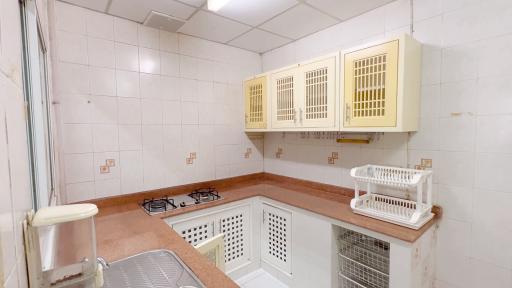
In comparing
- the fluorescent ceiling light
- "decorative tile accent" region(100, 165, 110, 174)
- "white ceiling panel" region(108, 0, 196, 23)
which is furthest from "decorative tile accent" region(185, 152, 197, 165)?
the fluorescent ceiling light

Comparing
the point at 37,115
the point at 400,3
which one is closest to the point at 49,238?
the point at 37,115

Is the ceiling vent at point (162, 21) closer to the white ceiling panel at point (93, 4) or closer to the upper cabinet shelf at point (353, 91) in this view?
the white ceiling panel at point (93, 4)

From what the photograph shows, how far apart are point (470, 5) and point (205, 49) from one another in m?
2.05

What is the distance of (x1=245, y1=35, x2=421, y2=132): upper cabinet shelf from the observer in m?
1.52

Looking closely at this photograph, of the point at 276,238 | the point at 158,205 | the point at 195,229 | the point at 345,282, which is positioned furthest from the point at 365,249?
the point at 158,205

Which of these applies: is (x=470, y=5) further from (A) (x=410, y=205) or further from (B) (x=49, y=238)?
(B) (x=49, y=238)

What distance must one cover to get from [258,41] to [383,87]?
4.63ft

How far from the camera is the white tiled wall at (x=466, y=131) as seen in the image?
1.38 meters

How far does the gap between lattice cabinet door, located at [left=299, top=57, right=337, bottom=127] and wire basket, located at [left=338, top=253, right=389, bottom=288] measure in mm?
1035

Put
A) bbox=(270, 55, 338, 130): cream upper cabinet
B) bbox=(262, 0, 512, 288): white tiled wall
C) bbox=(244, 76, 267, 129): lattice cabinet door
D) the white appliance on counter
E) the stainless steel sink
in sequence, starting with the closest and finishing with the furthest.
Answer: the white appliance on counter
the stainless steel sink
bbox=(262, 0, 512, 288): white tiled wall
bbox=(270, 55, 338, 130): cream upper cabinet
bbox=(244, 76, 267, 129): lattice cabinet door

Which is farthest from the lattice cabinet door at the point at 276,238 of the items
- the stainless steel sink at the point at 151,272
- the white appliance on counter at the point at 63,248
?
the white appliance on counter at the point at 63,248

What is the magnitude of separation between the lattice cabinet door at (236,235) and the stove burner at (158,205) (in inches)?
16.9

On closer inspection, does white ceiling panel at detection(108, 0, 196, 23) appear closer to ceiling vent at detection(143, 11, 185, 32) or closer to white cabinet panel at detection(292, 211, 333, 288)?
ceiling vent at detection(143, 11, 185, 32)

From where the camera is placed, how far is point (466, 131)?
4.90 ft
